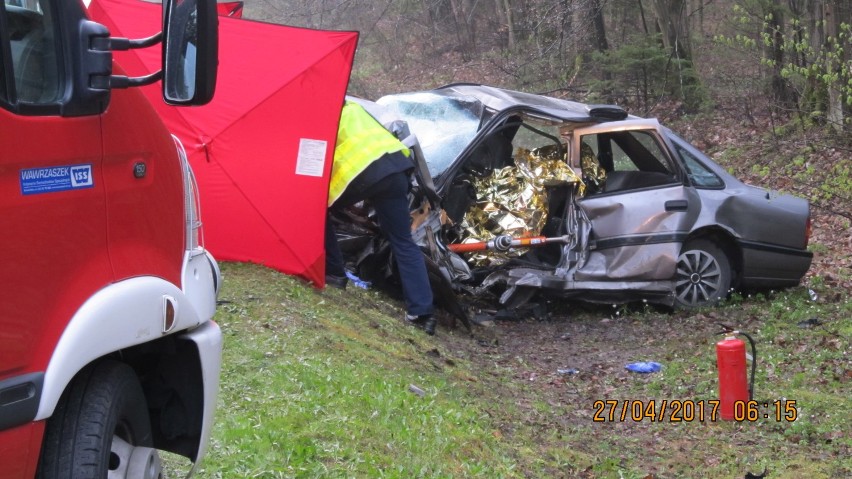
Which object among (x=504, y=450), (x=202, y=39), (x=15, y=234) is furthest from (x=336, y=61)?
(x=15, y=234)

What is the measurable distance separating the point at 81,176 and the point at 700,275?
794 centimetres

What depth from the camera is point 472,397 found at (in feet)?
22.0

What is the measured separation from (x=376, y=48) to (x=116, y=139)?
98.5 feet

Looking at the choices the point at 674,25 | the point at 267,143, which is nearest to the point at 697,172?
the point at 267,143

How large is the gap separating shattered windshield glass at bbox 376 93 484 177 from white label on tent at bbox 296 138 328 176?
1626mm

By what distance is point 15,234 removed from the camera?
250 cm

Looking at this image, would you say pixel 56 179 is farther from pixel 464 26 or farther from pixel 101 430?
pixel 464 26

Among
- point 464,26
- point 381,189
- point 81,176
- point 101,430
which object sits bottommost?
point 464,26

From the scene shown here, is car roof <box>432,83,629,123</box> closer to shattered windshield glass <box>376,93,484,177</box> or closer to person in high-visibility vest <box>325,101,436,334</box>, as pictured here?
shattered windshield glass <box>376,93,484,177</box>

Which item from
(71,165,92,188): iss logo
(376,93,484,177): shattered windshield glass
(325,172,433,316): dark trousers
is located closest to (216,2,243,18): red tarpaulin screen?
(376,93,484,177): shattered windshield glass

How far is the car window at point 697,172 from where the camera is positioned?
32.9 ft

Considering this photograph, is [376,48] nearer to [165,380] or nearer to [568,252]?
[568,252]

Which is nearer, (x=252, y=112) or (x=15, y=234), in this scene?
(x=15, y=234)

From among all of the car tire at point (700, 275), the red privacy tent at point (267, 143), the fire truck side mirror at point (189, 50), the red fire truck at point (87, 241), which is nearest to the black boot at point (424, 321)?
the red privacy tent at point (267, 143)
